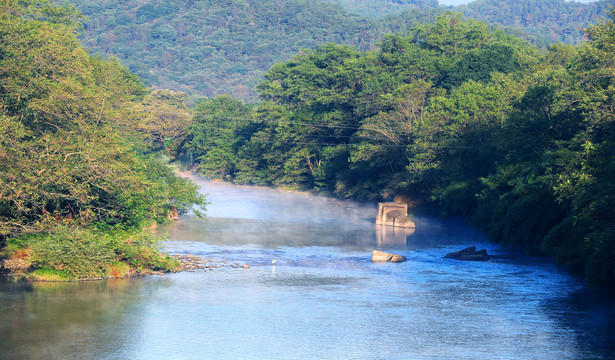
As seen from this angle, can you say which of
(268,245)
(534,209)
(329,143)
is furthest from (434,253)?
(329,143)

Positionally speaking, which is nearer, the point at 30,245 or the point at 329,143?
the point at 30,245

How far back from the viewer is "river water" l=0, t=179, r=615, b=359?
67.0 ft

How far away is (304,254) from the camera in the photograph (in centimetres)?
3788

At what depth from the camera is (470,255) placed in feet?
121

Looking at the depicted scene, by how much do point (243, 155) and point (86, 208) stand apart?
208 ft

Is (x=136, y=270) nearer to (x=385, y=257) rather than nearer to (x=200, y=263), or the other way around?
(x=200, y=263)

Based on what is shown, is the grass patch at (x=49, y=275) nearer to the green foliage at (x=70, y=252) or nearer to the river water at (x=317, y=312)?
the green foliage at (x=70, y=252)

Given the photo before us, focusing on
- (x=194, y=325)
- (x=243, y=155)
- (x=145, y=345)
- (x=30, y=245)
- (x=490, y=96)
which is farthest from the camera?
(x=243, y=155)

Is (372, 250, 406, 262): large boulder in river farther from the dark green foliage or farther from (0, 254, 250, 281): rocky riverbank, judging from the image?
the dark green foliage

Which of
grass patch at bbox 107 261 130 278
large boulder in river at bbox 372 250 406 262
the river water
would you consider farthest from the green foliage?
large boulder in river at bbox 372 250 406 262

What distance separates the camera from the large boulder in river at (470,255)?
36625 millimetres

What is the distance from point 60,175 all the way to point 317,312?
1123 cm

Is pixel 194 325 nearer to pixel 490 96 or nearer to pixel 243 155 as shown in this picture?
pixel 490 96

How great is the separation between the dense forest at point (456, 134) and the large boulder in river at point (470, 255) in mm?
1557
